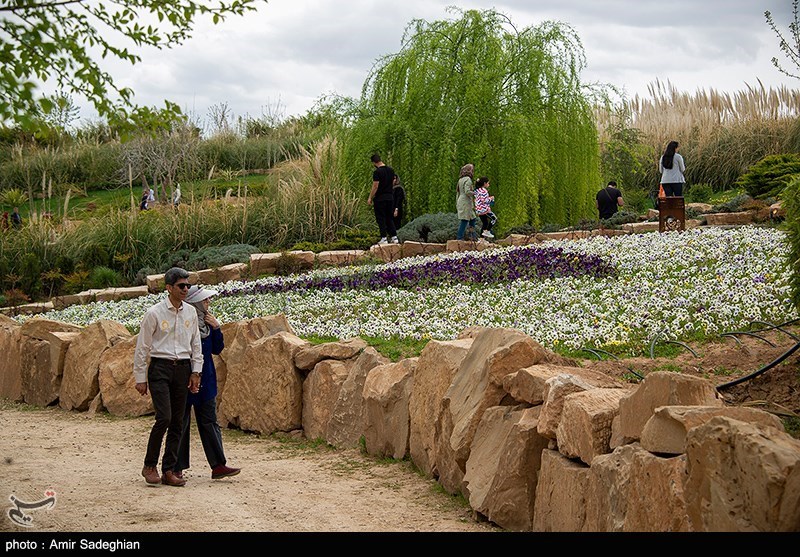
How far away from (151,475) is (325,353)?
7.38 feet

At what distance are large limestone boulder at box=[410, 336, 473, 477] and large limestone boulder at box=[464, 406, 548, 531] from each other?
46.1 inches

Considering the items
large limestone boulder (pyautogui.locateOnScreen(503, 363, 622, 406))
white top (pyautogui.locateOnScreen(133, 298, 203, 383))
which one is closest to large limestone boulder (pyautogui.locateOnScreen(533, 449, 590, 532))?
large limestone boulder (pyautogui.locateOnScreen(503, 363, 622, 406))

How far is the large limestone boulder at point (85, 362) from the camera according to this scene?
461 inches

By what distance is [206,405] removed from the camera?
8031mm

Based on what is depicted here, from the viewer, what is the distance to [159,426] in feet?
25.5

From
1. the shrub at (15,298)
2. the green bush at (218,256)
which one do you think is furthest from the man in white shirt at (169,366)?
the shrub at (15,298)

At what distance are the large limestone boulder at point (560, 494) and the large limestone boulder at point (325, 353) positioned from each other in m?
3.81

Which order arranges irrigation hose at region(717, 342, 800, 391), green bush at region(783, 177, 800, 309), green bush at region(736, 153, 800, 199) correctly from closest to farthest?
irrigation hose at region(717, 342, 800, 391)
green bush at region(783, 177, 800, 309)
green bush at region(736, 153, 800, 199)

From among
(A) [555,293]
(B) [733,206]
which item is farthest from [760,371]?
(B) [733,206]

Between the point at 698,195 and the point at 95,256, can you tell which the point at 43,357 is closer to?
the point at 95,256

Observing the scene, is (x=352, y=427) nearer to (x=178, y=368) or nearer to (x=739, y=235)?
(x=178, y=368)

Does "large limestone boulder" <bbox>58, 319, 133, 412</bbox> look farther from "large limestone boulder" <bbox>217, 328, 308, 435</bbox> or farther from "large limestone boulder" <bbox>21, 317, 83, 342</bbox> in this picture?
"large limestone boulder" <bbox>217, 328, 308, 435</bbox>

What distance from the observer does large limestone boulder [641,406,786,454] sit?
431 centimetres
